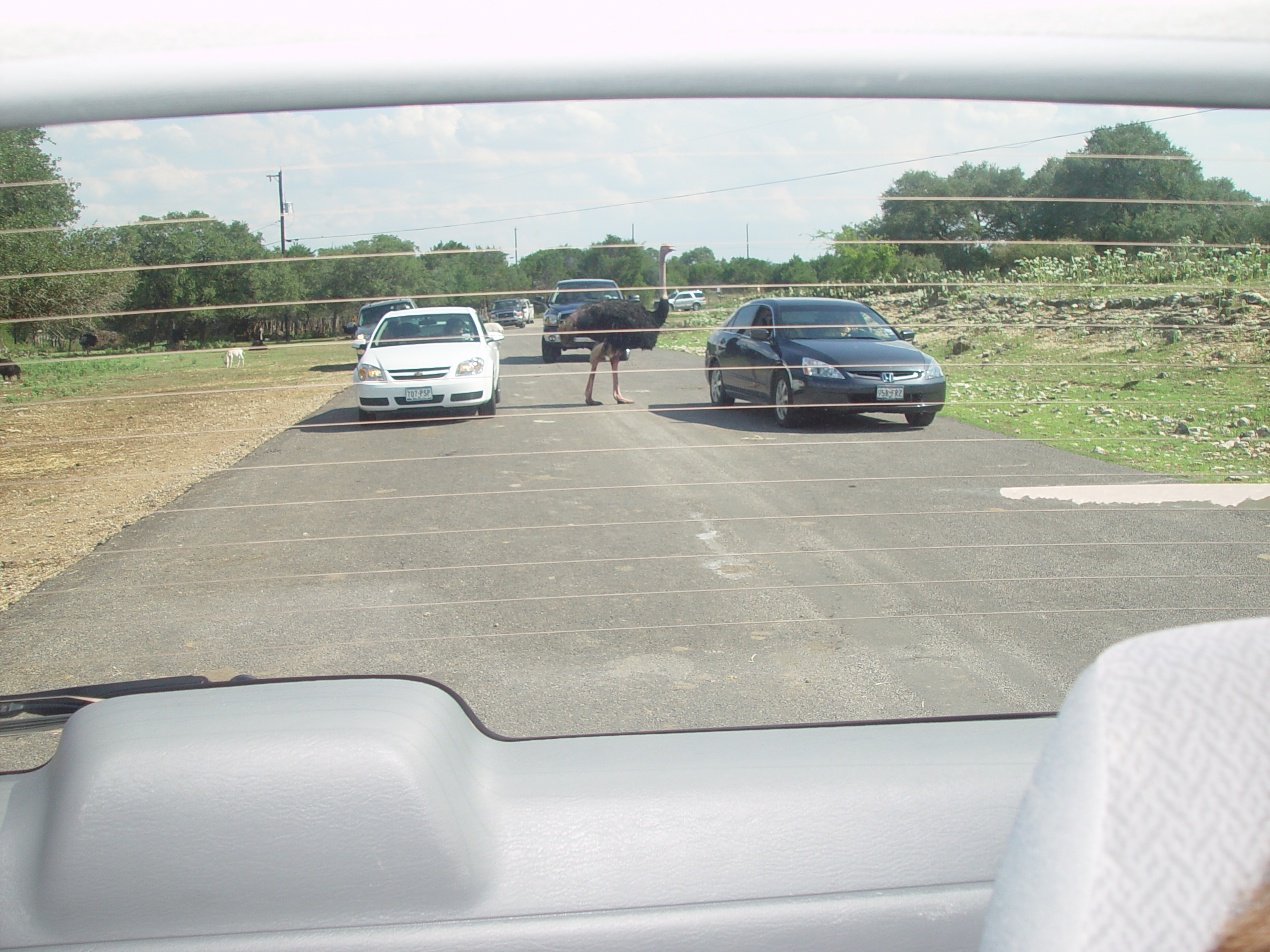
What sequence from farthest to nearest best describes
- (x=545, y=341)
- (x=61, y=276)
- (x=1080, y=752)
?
1. (x=545, y=341)
2. (x=61, y=276)
3. (x=1080, y=752)

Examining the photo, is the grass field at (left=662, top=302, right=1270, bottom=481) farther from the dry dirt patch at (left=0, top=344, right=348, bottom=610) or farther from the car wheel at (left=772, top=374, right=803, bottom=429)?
the dry dirt patch at (left=0, top=344, right=348, bottom=610)

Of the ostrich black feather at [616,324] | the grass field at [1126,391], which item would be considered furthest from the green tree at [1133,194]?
the ostrich black feather at [616,324]

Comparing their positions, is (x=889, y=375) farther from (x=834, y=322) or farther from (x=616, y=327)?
(x=616, y=327)

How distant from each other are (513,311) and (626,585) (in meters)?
0.73

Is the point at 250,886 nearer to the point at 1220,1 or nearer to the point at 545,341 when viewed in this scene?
the point at 545,341

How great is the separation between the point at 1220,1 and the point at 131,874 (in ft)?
5.37

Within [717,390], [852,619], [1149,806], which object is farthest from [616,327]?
[1149,806]

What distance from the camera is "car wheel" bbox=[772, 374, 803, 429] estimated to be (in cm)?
199

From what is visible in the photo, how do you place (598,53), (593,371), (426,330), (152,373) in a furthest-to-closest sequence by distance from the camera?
(426,330) → (593,371) → (152,373) → (598,53)

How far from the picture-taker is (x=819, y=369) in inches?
84.7

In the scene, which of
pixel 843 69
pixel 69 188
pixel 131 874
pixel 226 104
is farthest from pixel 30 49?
pixel 131 874

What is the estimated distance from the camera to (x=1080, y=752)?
0.66 meters

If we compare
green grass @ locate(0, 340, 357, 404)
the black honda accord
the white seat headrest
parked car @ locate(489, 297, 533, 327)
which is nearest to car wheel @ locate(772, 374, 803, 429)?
the black honda accord

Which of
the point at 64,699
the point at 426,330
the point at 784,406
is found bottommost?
the point at 64,699
